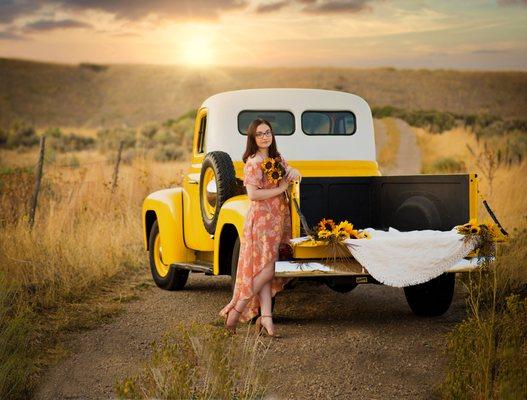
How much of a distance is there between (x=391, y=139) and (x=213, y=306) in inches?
1112

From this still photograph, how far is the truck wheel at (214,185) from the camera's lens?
28.1 feet

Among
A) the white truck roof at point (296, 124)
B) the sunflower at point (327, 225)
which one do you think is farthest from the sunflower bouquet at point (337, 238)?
the white truck roof at point (296, 124)

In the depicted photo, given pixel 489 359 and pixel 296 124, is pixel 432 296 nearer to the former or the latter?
pixel 296 124

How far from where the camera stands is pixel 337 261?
7605 millimetres

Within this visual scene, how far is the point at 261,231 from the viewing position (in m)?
7.71

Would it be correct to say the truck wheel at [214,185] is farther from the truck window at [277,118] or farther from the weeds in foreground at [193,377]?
the weeds in foreground at [193,377]

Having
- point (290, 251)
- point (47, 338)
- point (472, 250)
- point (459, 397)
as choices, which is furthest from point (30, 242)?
point (459, 397)

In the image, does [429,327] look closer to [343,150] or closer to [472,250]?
[472,250]

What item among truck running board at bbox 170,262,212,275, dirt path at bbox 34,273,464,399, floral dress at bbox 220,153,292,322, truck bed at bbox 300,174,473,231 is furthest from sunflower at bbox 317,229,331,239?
truck running board at bbox 170,262,212,275

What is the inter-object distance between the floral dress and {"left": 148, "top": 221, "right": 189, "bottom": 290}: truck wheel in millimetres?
2818

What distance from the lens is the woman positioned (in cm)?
776

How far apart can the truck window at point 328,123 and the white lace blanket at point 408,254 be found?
255 cm

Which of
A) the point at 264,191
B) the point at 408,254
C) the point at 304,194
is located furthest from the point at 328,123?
the point at 408,254

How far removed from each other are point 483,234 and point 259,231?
72.2 inches
